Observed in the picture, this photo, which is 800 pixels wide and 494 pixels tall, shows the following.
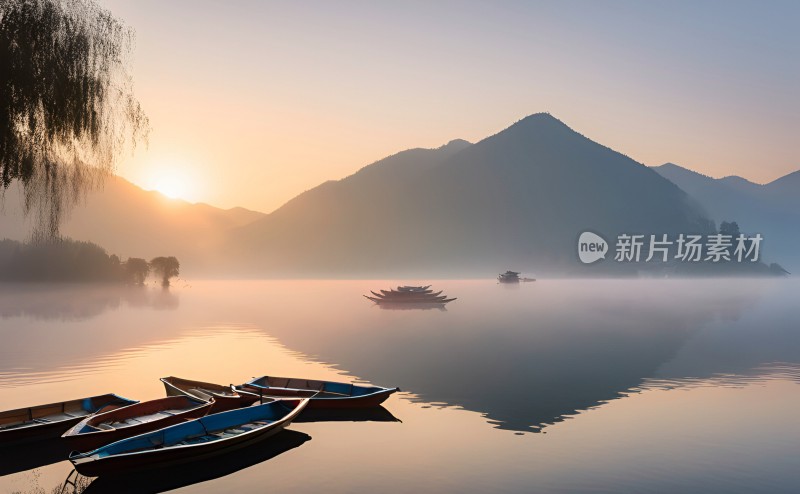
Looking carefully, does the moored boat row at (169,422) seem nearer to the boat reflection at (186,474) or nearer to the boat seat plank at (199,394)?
the boat seat plank at (199,394)

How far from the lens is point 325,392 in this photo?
107 ft

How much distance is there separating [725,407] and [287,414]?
2168 centimetres

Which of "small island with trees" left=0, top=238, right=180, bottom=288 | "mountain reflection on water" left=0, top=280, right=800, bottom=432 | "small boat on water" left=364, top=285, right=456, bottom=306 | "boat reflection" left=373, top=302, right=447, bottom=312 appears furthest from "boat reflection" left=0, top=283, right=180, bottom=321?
"small boat on water" left=364, top=285, right=456, bottom=306

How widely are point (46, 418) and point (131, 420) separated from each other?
346cm

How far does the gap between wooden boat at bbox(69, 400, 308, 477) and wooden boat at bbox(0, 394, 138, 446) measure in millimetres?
4536

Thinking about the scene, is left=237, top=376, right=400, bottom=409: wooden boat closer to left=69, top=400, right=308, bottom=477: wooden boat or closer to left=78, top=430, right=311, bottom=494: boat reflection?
left=69, top=400, right=308, bottom=477: wooden boat

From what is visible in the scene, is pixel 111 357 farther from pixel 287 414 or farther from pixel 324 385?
pixel 287 414

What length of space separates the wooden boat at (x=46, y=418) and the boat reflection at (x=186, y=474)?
4.60m

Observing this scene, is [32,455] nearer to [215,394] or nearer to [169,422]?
[169,422]

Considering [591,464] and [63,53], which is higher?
[63,53]

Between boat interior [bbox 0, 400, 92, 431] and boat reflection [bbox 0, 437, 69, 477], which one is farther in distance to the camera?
boat interior [bbox 0, 400, 92, 431]

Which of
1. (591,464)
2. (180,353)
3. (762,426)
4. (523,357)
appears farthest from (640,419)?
(180,353)

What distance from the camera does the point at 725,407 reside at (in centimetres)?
3347

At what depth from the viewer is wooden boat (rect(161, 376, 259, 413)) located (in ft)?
99.3
